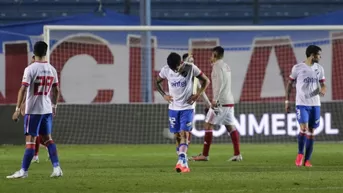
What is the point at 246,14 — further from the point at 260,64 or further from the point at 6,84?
the point at 6,84

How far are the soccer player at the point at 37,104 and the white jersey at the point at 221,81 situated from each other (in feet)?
17.5

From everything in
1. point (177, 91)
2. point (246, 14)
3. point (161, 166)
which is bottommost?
point (161, 166)

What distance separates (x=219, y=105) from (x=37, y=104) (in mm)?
5875

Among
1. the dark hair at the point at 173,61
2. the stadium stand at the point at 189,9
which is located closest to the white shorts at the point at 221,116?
the dark hair at the point at 173,61

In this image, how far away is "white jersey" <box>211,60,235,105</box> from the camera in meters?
19.5

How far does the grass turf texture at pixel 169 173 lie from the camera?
12.9m

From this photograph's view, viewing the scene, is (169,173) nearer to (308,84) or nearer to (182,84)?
(182,84)

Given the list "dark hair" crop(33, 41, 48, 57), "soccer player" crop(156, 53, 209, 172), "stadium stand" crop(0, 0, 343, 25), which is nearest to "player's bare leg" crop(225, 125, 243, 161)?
"soccer player" crop(156, 53, 209, 172)

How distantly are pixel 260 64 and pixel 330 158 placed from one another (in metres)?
8.82

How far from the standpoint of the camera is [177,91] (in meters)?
16.1

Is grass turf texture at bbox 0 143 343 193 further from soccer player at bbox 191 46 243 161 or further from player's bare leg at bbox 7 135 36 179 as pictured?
soccer player at bbox 191 46 243 161

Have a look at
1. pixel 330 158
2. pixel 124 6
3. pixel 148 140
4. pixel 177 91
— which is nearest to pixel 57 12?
pixel 124 6

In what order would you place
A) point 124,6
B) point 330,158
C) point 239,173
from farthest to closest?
point 124,6 → point 330,158 → point 239,173

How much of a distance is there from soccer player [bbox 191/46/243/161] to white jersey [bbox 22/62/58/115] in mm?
5347
